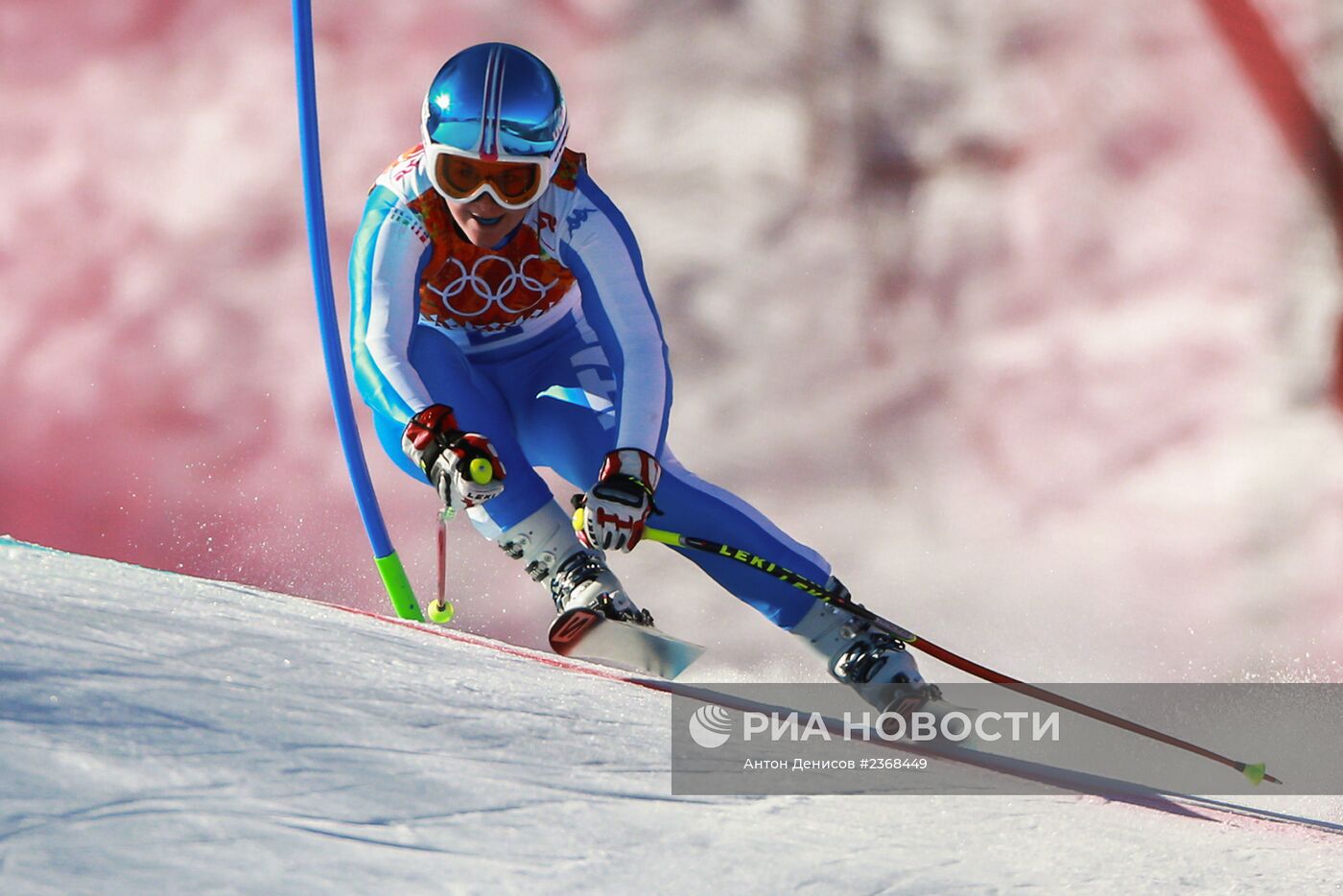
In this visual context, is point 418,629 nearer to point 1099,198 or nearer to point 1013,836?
point 1013,836

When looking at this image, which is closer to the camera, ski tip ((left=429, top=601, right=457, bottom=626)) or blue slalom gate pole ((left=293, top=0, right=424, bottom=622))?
ski tip ((left=429, top=601, right=457, bottom=626))

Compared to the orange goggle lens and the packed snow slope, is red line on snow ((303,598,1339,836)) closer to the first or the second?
the packed snow slope

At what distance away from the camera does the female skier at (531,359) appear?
3029 mm

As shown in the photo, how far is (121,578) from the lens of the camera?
8.61 feet

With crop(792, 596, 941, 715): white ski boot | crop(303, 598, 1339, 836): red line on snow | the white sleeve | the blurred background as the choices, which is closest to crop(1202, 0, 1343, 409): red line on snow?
the blurred background

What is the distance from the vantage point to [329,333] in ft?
12.4

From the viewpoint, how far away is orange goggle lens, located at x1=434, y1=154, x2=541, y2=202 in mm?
3047

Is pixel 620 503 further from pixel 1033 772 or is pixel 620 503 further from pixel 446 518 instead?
pixel 1033 772

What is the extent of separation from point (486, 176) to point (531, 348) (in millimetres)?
528

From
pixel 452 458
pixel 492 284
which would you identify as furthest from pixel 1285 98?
pixel 452 458

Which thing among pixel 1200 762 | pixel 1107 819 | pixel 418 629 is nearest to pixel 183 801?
pixel 1107 819

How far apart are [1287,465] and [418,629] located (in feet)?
11.5

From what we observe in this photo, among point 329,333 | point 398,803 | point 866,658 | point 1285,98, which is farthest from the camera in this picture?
point 1285,98

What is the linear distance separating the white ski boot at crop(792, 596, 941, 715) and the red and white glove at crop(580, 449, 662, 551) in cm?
53
